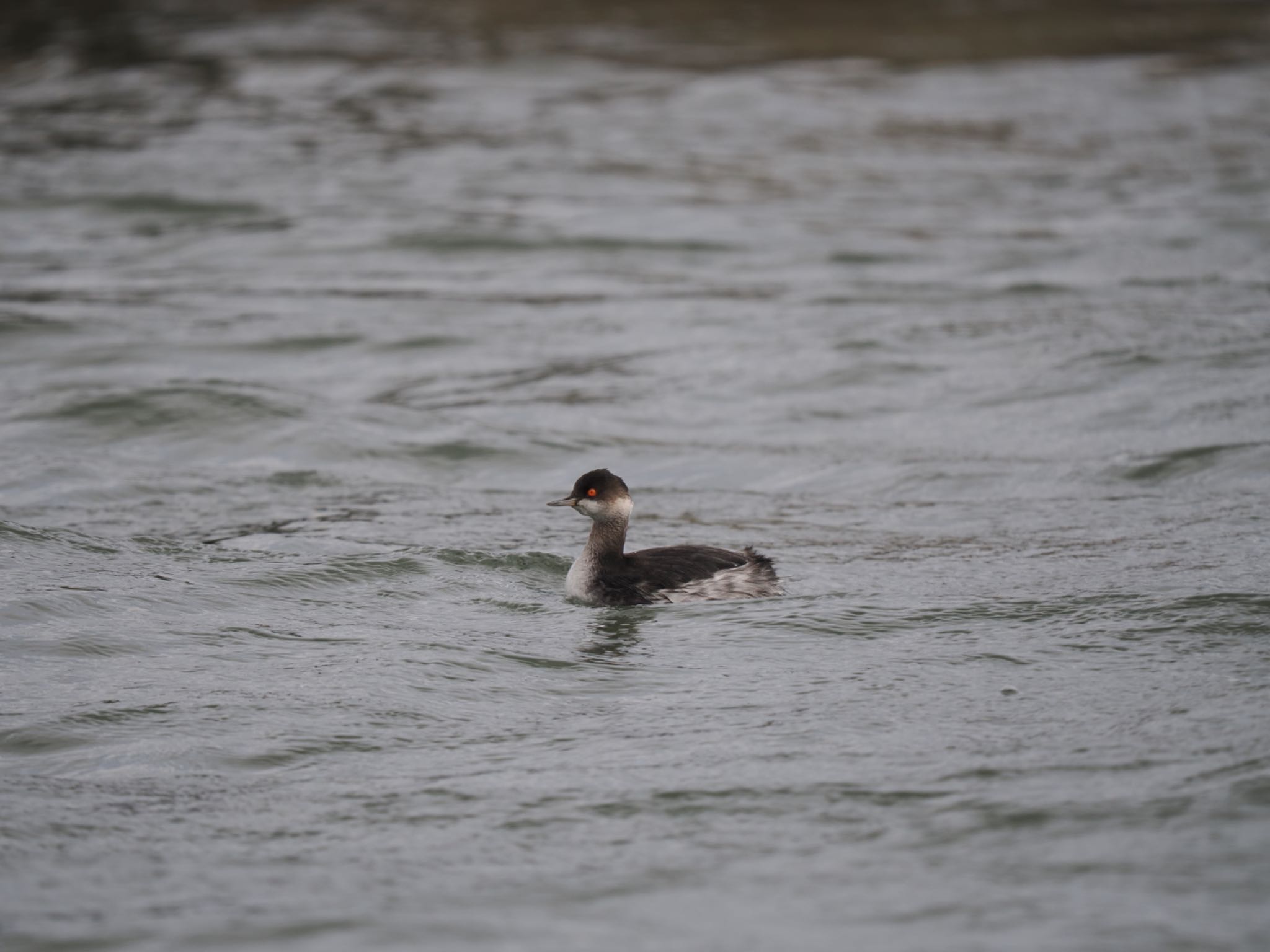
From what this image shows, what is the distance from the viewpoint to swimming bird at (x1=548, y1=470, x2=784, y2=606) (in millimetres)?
9117

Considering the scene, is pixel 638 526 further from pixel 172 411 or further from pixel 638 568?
pixel 172 411

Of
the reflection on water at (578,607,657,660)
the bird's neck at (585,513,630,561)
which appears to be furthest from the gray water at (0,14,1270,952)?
the bird's neck at (585,513,630,561)

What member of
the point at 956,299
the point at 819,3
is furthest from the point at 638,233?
the point at 819,3

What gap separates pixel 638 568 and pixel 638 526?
2.12 meters

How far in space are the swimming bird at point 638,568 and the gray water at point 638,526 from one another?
10 centimetres

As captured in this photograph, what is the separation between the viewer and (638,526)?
11305 millimetres

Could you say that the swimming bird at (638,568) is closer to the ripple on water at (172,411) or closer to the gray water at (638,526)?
the gray water at (638,526)

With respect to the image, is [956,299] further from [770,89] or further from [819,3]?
[819,3]

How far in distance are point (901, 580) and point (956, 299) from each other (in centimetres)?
779

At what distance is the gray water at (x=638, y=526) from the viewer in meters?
6.32

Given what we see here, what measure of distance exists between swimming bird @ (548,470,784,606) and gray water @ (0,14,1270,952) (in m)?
0.10

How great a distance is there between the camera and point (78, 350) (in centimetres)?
1541

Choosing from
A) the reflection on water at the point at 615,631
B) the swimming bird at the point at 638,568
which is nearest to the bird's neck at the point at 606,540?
the swimming bird at the point at 638,568

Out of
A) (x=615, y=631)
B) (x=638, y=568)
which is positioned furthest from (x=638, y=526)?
(x=615, y=631)
